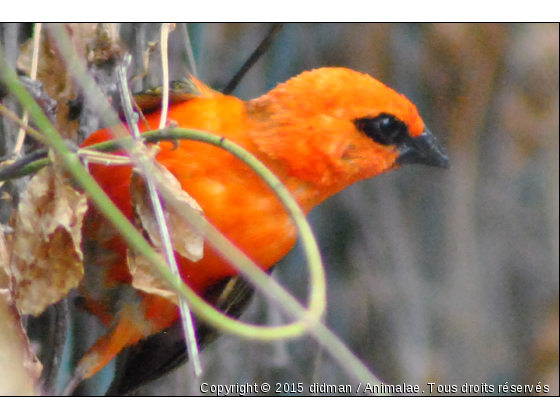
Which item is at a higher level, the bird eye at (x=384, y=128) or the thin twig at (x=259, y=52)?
the thin twig at (x=259, y=52)

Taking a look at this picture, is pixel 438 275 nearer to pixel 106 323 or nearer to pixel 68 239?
pixel 106 323

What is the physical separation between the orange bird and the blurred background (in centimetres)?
22

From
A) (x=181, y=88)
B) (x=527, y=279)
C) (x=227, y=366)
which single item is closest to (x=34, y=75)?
(x=181, y=88)

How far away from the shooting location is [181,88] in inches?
42.8

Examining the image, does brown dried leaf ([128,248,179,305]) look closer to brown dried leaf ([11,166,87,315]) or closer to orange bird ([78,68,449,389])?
brown dried leaf ([11,166,87,315])

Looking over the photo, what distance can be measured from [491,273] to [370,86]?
909mm

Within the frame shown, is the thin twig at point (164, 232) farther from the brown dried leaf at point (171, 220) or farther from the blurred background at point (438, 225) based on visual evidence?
the blurred background at point (438, 225)

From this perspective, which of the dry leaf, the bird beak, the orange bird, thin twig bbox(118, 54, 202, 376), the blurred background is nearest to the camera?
Result: thin twig bbox(118, 54, 202, 376)

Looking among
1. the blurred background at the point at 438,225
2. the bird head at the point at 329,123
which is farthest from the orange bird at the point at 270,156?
the blurred background at the point at 438,225

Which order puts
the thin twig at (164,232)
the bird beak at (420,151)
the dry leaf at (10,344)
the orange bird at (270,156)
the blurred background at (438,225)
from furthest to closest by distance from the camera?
1. the blurred background at (438,225)
2. the bird beak at (420,151)
3. the orange bird at (270,156)
4. the dry leaf at (10,344)
5. the thin twig at (164,232)

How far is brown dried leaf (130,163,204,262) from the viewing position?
2.15 ft

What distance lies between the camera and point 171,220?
0.68 m

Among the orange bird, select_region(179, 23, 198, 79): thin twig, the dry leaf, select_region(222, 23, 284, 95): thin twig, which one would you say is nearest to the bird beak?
the orange bird

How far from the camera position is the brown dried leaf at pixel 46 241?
25.3 inches
